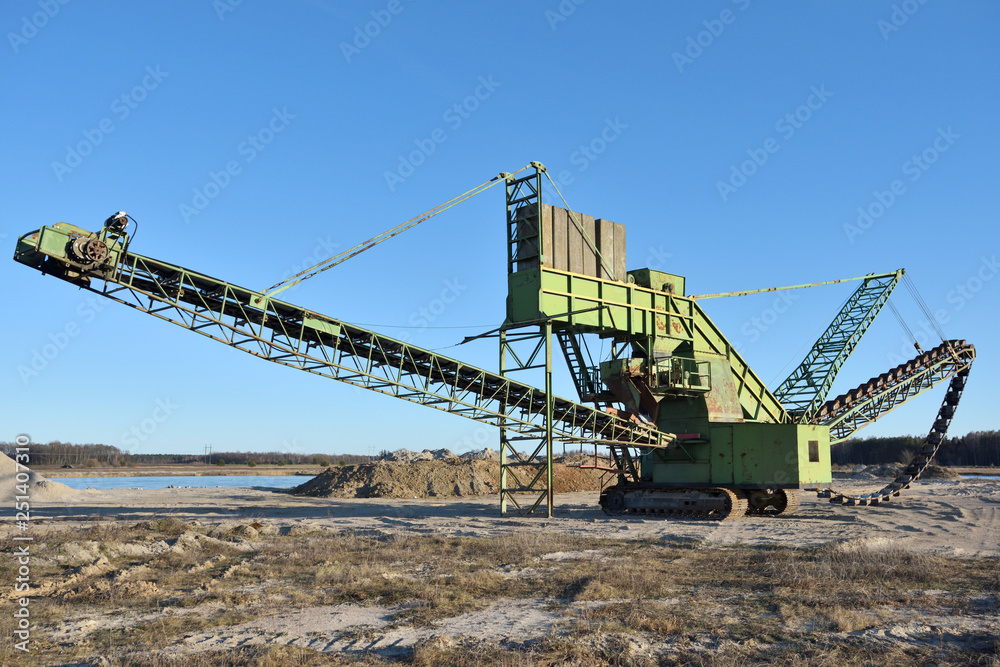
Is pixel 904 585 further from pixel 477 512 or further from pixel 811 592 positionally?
pixel 477 512

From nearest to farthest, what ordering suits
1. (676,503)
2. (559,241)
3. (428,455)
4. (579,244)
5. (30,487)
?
1. (559,241)
2. (676,503)
3. (579,244)
4. (30,487)
5. (428,455)

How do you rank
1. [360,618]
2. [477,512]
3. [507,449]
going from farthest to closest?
1. [477,512]
2. [507,449]
3. [360,618]

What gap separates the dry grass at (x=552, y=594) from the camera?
282 inches

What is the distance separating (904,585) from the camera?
10.3m

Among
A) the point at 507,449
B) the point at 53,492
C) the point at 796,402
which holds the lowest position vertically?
the point at 53,492

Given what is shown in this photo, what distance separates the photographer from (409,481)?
40.4 meters

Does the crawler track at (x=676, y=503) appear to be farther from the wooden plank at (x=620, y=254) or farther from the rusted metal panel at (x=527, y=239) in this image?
the rusted metal panel at (x=527, y=239)

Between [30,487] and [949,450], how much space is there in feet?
310

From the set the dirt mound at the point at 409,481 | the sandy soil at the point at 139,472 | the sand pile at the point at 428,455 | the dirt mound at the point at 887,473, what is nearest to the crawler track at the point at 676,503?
the dirt mound at the point at 409,481

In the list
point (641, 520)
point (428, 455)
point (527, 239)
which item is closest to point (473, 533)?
point (641, 520)

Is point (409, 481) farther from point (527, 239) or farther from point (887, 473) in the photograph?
point (887, 473)

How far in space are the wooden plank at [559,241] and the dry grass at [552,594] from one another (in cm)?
974

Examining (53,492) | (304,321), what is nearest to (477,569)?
(304,321)

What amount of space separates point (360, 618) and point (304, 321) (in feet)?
36.0
